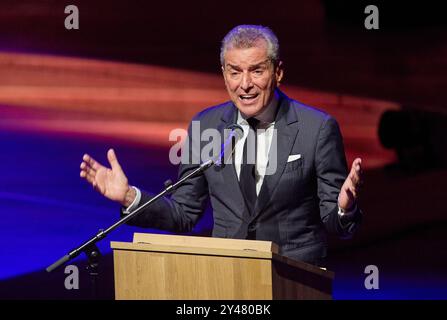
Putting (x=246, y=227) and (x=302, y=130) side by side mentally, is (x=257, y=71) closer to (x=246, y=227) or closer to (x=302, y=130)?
(x=302, y=130)

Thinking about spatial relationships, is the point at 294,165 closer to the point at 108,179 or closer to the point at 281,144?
the point at 281,144

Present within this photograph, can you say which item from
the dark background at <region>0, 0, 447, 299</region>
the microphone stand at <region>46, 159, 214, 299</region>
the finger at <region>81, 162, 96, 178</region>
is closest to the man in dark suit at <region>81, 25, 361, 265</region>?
the finger at <region>81, 162, 96, 178</region>

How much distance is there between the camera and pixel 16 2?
14.4 ft

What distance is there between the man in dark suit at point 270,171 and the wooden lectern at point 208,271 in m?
0.41

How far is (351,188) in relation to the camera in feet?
8.92

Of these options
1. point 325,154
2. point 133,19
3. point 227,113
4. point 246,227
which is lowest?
point 246,227

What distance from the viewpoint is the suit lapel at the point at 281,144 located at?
3.05m

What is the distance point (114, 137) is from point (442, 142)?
5.81ft

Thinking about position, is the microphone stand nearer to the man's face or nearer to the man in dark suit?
the man in dark suit

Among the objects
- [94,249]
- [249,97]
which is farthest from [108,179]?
[249,97]

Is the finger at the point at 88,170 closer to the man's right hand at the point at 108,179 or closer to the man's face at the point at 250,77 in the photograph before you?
the man's right hand at the point at 108,179

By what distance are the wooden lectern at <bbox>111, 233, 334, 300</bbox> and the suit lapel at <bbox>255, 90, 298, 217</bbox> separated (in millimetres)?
511

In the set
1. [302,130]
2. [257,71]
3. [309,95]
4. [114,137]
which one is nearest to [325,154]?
[302,130]

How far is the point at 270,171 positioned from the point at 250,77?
1.18 feet
